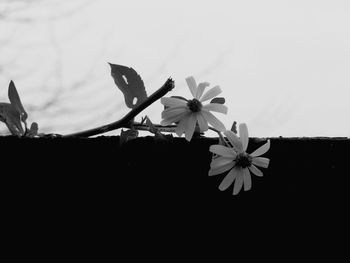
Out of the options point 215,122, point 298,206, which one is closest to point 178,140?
point 215,122

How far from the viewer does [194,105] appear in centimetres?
53

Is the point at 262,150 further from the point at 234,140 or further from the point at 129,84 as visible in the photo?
the point at 129,84

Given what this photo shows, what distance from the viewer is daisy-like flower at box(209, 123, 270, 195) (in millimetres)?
504

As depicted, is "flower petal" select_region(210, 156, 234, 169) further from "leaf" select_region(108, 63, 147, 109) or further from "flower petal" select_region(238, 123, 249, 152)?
"leaf" select_region(108, 63, 147, 109)

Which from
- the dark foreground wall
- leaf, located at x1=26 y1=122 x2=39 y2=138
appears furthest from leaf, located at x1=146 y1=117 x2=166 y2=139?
leaf, located at x1=26 y1=122 x2=39 y2=138

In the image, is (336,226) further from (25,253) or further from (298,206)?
(25,253)

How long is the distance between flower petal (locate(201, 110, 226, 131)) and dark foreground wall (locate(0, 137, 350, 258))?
22 millimetres

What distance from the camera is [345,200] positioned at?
0.55 meters

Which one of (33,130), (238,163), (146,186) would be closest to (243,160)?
(238,163)

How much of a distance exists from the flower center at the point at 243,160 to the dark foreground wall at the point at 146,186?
0.12 feet

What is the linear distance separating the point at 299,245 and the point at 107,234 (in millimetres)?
217

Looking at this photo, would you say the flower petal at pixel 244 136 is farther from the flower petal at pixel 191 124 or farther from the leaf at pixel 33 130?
the leaf at pixel 33 130

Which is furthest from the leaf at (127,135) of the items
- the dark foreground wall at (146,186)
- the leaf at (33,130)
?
the leaf at (33,130)

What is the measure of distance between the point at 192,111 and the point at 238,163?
77mm
